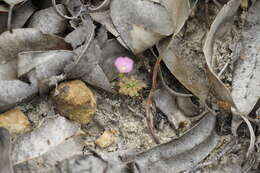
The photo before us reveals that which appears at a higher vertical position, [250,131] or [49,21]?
[49,21]

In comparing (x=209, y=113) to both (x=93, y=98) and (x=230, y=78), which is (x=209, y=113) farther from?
(x=93, y=98)

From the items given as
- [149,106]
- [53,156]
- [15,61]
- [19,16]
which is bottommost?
[53,156]

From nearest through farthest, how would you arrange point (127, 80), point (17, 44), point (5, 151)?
point (5, 151)
point (17, 44)
point (127, 80)

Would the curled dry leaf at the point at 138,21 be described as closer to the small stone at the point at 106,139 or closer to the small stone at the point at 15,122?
the small stone at the point at 106,139

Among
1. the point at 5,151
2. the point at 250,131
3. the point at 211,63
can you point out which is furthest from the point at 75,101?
the point at 250,131

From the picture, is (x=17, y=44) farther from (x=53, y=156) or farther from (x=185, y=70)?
(x=185, y=70)

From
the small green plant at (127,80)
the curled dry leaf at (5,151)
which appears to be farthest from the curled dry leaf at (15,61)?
the small green plant at (127,80)
